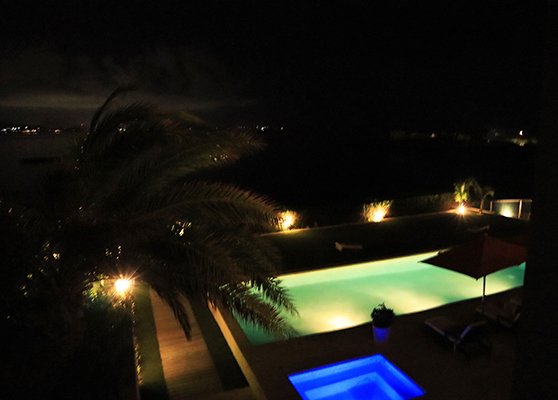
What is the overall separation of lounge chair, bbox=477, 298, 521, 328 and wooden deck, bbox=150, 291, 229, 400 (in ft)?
16.0

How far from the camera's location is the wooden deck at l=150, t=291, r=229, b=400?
5.80 m

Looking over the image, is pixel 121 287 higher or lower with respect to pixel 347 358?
higher

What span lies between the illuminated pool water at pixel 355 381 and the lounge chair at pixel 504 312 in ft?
A: 7.87

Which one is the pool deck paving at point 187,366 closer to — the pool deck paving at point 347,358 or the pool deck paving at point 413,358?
the pool deck paving at point 347,358

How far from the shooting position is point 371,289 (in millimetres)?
10469

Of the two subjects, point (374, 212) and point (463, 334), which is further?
point (374, 212)

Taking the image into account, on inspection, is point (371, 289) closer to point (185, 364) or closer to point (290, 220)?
point (290, 220)

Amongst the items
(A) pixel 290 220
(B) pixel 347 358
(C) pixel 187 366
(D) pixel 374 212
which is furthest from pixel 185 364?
(D) pixel 374 212

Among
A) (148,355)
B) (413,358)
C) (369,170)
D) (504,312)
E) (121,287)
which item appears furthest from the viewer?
(369,170)

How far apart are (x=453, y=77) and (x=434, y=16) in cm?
1660

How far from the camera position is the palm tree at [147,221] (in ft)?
12.6

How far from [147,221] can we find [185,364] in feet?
11.7

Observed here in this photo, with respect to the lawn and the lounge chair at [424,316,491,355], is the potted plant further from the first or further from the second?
the lawn

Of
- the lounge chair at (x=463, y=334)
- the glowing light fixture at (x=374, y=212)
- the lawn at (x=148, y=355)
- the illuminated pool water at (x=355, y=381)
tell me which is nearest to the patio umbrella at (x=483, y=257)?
the lounge chair at (x=463, y=334)
